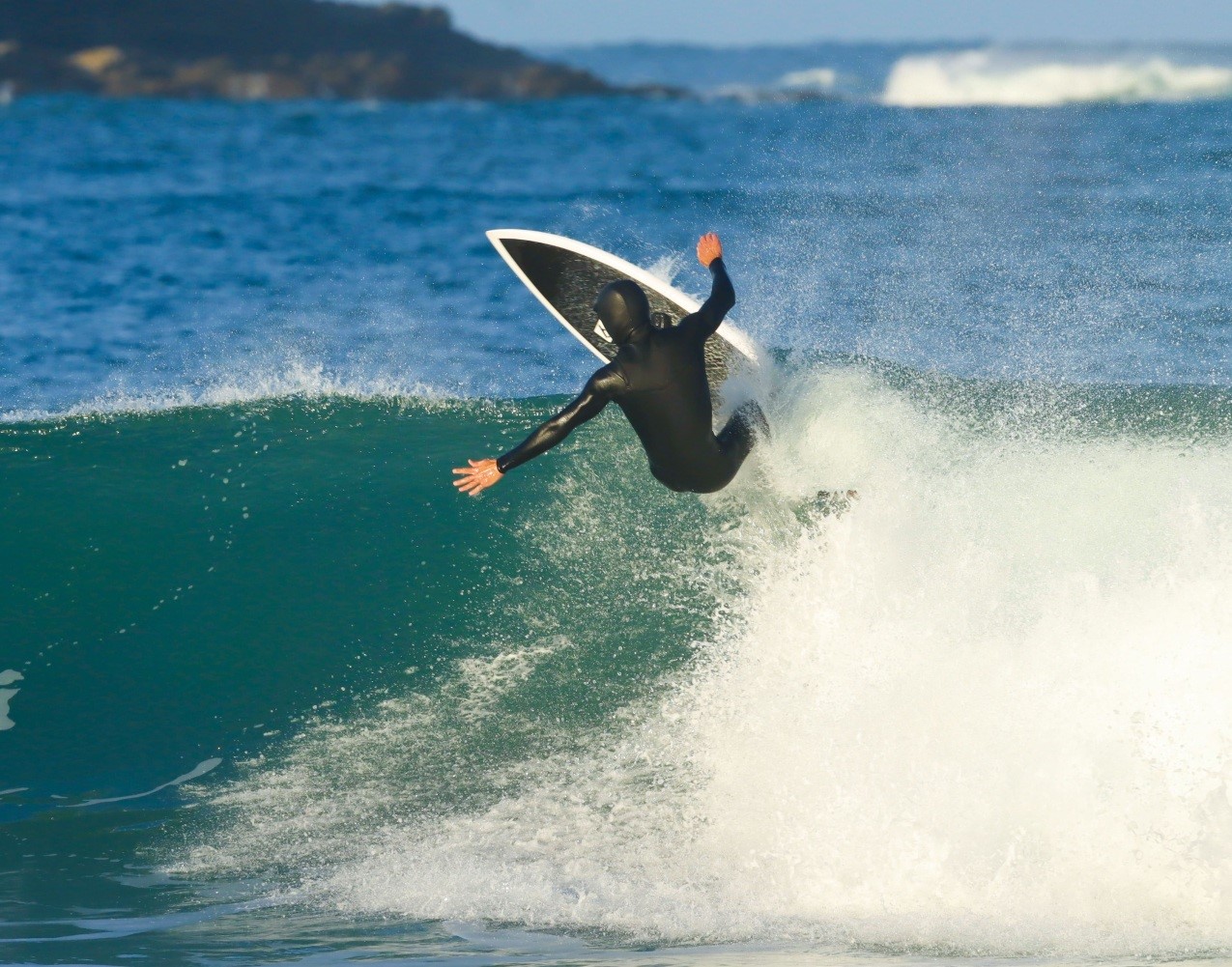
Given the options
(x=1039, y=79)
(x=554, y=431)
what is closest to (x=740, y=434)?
(x=554, y=431)

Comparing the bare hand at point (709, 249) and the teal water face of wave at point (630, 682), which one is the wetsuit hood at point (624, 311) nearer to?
the bare hand at point (709, 249)

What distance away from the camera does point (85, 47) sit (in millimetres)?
73438

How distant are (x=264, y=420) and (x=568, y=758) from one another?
421cm

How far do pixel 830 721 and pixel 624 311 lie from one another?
1924 millimetres

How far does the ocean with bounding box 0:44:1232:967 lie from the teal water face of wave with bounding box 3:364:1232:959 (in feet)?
0.07

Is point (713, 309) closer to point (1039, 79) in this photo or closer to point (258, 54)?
point (1039, 79)

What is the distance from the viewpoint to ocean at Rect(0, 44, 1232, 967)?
4.88 m

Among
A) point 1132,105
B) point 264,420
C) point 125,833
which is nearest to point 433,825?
point 125,833

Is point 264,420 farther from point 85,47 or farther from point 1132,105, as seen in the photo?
point 85,47

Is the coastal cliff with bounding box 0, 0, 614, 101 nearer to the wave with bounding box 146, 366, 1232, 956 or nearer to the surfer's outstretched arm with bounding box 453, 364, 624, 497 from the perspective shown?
the wave with bounding box 146, 366, 1232, 956

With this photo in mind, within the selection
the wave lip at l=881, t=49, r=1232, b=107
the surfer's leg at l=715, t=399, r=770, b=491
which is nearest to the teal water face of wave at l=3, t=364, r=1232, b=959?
the surfer's leg at l=715, t=399, r=770, b=491

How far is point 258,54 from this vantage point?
3091 inches

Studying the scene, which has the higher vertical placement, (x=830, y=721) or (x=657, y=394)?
(x=657, y=394)

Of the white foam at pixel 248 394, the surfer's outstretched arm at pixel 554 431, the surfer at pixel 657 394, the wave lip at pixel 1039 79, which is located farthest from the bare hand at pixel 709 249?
the wave lip at pixel 1039 79
